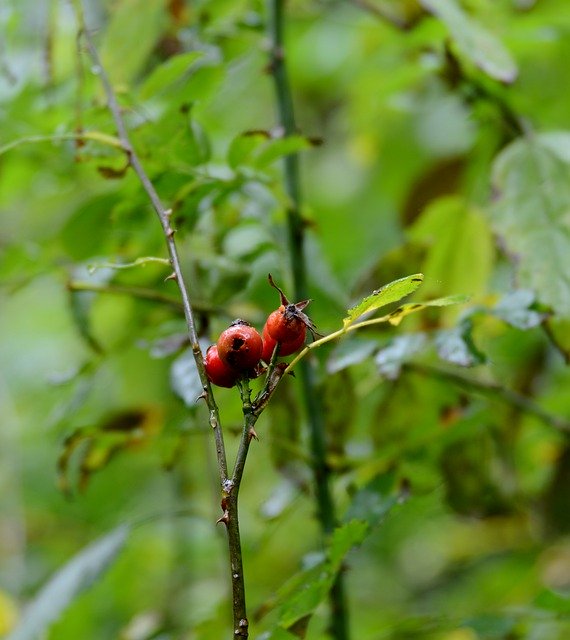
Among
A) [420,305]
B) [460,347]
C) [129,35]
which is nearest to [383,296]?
[420,305]

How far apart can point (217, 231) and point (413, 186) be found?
17.1 inches

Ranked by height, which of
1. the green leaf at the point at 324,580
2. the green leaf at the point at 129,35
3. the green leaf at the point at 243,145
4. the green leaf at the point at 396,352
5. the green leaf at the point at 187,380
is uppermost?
the green leaf at the point at 129,35

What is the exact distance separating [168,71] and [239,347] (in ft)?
1.04

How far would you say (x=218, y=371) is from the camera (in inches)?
16.5

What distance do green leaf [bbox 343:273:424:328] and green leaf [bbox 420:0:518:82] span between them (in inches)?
11.4

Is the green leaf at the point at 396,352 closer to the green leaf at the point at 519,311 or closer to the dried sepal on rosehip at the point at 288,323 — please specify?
the green leaf at the point at 519,311

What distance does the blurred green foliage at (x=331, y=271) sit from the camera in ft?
2.13

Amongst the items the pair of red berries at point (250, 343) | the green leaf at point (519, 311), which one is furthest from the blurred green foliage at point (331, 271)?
the pair of red berries at point (250, 343)

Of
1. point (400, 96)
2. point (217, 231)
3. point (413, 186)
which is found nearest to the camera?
point (217, 231)

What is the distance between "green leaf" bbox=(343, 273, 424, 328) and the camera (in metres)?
0.41

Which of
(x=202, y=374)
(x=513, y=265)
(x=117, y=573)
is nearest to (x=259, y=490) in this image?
(x=117, y=573)

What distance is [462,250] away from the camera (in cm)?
81

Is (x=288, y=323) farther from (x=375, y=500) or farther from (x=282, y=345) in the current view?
(x=375, y=500)

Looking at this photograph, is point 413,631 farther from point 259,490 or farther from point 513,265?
point 259,490
